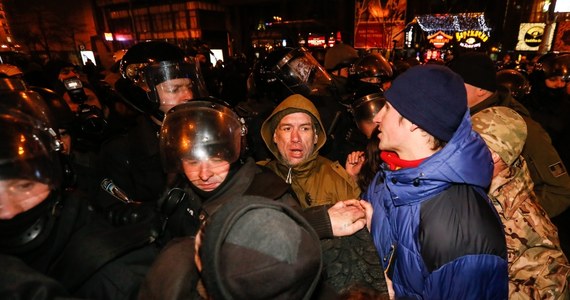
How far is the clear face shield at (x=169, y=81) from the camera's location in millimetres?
2559

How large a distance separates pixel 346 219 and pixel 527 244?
1.29m

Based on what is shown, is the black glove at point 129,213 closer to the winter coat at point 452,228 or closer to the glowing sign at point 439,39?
the winter coat at point 452,228

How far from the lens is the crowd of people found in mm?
922

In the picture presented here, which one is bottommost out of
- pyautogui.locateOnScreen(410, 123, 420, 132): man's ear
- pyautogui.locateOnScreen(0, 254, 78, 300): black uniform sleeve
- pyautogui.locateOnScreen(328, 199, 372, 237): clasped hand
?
pyautogui.locateOnScreen(328, 199, 372, 237): clasped hand

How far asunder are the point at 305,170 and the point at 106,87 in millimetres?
4371

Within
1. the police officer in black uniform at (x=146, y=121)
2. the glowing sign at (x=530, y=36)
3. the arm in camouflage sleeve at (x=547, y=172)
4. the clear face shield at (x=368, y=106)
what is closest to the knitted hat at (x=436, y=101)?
the clear face shield at (x=368, y=106)

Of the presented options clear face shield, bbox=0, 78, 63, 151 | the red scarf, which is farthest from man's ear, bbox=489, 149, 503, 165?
clear face shield, bbox=0, 78, 63, 151

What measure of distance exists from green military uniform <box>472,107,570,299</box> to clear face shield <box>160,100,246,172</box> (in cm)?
163

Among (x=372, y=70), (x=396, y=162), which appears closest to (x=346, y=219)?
(x=396, y=162)

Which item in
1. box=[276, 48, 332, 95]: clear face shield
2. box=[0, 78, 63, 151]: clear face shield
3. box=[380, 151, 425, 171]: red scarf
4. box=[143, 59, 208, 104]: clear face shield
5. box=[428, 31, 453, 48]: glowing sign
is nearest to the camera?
box=[380, 151, 425, 171]: red scarf

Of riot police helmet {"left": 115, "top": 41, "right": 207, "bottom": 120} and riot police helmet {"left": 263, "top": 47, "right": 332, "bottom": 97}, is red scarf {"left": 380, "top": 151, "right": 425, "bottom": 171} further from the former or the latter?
riot police helmet {"left": 263, "top": 47, "right": 332, "bottom": 97}

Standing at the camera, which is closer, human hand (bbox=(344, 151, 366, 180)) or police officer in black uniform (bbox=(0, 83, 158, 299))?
police officer in black uniform (bbox=(0, 83, 158, 299))

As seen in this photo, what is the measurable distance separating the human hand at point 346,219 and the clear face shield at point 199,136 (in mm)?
700

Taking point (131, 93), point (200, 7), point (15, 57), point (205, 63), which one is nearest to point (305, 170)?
point (131, 93)
